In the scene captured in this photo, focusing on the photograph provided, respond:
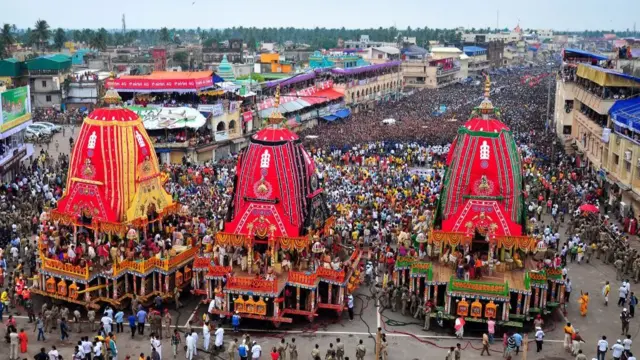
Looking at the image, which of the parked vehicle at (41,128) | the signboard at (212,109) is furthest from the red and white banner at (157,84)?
the parked vehicle at (41,128)

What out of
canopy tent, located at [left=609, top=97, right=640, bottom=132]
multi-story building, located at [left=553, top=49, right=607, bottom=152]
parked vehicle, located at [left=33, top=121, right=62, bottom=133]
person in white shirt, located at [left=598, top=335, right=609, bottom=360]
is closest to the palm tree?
parked vehicle, located at [left=33, top=121, right=62, bottom=133]

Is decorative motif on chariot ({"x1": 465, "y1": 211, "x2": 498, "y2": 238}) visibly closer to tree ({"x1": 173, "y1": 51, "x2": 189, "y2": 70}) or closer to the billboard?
the billboard

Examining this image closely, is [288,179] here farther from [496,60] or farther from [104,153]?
[496,60]

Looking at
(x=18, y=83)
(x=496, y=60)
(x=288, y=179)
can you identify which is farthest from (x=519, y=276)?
(x=496, y=60)

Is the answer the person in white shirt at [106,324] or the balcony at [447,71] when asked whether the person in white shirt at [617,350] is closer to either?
the person in white shirt at [106,324]

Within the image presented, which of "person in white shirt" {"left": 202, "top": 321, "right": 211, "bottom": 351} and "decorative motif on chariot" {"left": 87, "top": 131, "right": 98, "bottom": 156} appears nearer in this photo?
"person in white shirt" {"left": 202, "top": 321, "right": 211, "bottom": 351}

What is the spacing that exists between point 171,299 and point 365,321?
6798mm

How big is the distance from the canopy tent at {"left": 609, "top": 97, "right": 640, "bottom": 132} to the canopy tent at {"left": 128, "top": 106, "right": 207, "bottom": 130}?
26710mm

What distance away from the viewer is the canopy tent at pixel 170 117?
161 ft

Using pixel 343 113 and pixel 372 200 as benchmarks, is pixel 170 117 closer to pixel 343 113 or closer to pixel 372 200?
pixel 372 200

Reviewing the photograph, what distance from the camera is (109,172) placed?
24656 millimetres

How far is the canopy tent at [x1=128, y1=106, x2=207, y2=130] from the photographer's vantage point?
49188mm

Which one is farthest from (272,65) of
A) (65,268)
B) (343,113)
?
(65,268)

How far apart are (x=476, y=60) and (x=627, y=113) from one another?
349 ft
